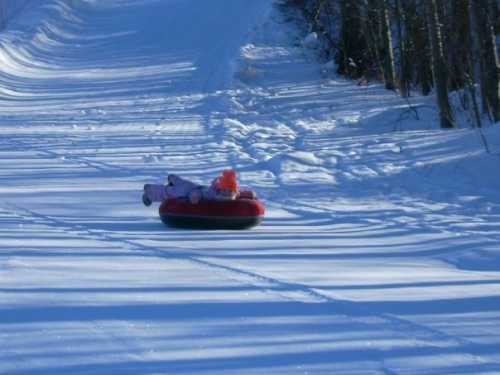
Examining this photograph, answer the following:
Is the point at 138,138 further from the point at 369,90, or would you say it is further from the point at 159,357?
the point at 159,357

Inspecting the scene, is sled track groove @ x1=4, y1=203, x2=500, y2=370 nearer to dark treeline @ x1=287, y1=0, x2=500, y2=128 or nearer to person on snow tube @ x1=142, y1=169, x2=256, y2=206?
person on snow tube @ x1=142, y1=169, x2=256, y2=206

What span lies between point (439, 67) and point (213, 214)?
871 centimetres

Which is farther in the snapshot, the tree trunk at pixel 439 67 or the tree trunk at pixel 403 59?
the tree trunk at pixel 403 59

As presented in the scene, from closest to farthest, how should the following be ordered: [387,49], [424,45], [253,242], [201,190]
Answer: [253,242] → [201,190] → [424,45] → [387,49]

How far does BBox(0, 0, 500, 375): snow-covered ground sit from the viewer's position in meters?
5.01

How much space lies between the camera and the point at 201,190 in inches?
339

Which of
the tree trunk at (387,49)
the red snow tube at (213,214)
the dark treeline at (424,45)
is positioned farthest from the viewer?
the tree trunk at (387,49)

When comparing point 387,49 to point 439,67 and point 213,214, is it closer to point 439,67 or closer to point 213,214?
point 439,67

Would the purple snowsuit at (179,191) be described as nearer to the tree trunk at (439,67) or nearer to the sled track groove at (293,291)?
the sled track groove at (293,291)

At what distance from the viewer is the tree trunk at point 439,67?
1548 cm

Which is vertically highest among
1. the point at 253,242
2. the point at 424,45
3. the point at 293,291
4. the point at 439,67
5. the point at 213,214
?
the point at 424,45

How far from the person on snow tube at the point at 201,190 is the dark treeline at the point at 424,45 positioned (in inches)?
292

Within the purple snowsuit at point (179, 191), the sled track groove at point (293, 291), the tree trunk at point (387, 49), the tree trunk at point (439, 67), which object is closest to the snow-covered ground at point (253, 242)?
the sled track groove at point (293, 291)

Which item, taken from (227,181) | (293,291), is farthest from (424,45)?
(293,291)
